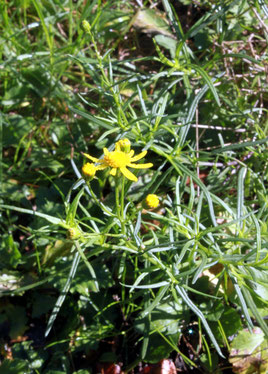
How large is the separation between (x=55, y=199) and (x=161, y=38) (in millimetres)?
867

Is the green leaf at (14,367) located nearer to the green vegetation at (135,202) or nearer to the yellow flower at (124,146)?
the green vegetation at (135,202)

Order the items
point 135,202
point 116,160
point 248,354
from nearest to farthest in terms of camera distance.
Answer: point 116,160 → point 248,354 → point 135,202

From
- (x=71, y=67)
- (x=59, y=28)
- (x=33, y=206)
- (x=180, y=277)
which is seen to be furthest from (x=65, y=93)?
(x=180, y=277)

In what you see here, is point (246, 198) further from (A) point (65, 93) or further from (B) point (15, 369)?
(B) point (15, 369)

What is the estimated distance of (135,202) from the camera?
5.23 feet

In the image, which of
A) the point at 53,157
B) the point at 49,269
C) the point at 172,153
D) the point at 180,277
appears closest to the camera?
the point at 180,277

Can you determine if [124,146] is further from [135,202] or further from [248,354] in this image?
[248,354]

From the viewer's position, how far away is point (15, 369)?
150 cm

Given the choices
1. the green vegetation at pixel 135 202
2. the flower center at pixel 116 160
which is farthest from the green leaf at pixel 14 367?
the flower center at pixel 116 160

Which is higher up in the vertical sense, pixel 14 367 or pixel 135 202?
pixel 135 202

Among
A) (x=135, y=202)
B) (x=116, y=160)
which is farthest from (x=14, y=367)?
(x=116, y=160)

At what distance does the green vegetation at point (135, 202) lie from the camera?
51.4 inches

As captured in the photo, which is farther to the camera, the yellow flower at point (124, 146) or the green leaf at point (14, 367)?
the green leaf at point (14, 367)

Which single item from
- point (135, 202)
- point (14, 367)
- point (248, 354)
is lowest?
point (248, 354)
